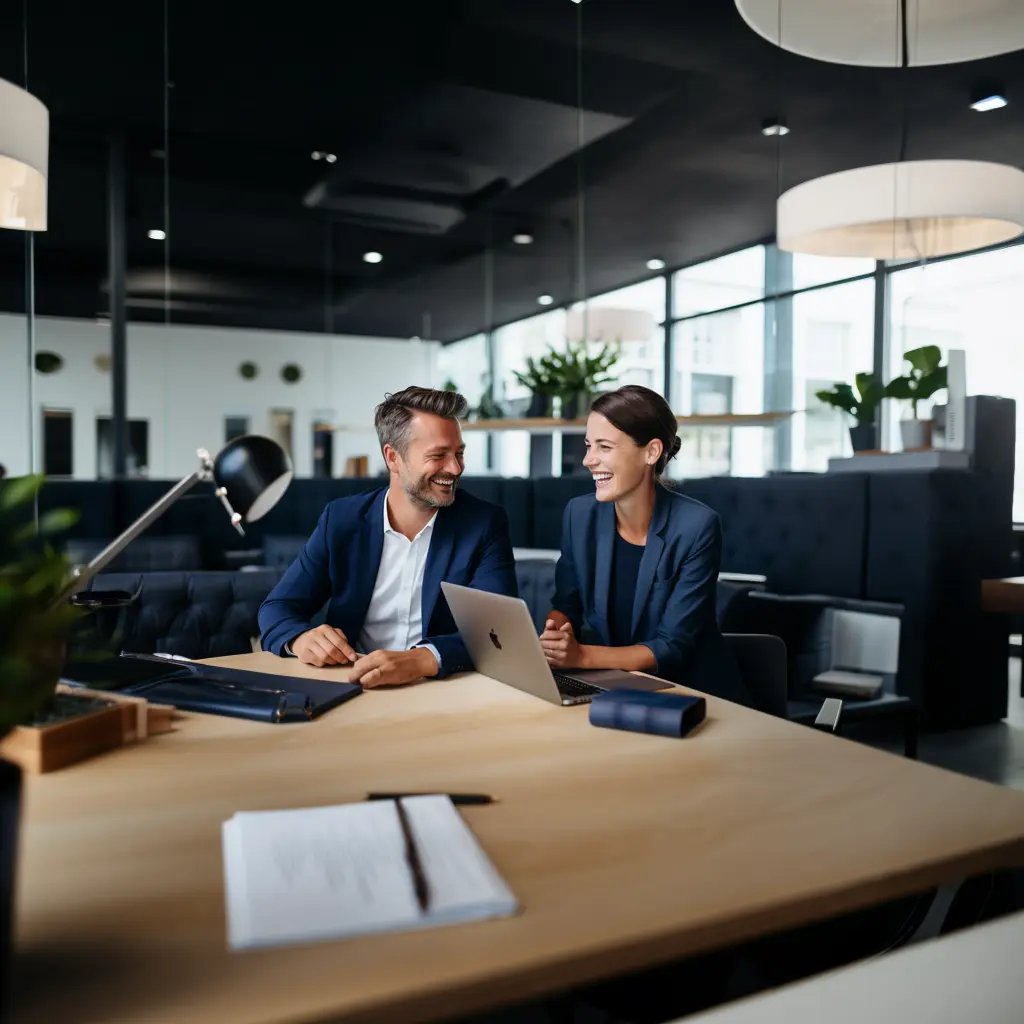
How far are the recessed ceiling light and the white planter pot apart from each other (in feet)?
8.77

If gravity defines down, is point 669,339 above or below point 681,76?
below

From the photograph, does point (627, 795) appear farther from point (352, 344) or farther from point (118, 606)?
point (352, 344)

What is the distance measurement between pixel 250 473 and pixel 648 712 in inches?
32.0

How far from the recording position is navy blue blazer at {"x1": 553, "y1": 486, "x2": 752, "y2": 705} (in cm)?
222

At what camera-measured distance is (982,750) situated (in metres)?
4.07

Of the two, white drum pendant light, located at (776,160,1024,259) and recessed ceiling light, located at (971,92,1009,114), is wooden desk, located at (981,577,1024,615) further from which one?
recessed ceiling light, located at (971,92,1009,114)

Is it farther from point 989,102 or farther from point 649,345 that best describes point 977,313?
point 649,345

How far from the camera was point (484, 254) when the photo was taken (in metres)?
10.4

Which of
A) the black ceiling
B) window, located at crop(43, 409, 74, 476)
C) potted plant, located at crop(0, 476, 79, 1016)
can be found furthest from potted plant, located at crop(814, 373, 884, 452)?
window, located at crop(43, 409, 74, 476)

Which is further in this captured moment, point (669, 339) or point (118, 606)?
point (669, 339)

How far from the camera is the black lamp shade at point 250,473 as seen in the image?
1.65 metres

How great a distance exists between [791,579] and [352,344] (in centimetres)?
939

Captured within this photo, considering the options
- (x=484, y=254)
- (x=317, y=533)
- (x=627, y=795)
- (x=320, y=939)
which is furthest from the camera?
(x=484, y=254)

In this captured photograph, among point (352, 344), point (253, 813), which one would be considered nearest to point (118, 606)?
point (253, 813)
